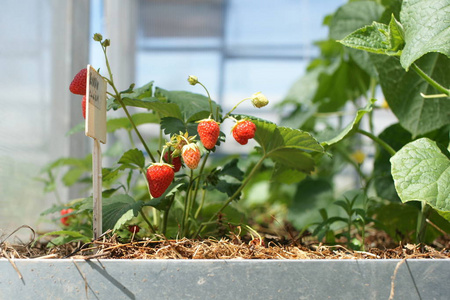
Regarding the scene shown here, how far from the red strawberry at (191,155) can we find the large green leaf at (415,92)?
458mm

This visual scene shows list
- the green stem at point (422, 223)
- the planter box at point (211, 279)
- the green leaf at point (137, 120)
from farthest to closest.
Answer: the green leaf at point (137, 120)
the green stem at point (422, 223)
the planter box at point (211, 279)

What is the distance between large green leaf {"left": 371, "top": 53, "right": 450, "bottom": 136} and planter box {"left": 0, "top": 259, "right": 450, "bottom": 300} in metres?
0.40

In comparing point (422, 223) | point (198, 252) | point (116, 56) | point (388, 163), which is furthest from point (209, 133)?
point (116, 56)

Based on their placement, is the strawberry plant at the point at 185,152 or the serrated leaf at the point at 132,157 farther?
the serrated leaf at the point at 132,157

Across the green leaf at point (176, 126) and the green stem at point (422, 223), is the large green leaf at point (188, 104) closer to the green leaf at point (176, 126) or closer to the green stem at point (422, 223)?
the green leaf at point (176, 126)

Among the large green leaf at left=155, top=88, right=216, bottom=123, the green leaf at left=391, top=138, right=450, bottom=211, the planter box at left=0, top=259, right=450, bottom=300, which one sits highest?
the large green leaf at left=155, top=88, right=216, bottom=123

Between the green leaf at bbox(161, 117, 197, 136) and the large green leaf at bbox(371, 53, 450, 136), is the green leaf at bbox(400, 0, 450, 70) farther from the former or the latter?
the green leaf at bbox(161, 117, 197, 136)

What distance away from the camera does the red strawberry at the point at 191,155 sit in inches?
24.5

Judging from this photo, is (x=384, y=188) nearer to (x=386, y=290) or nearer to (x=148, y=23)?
(x=386, y=290)

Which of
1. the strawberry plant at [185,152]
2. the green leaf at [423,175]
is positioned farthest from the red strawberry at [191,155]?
the green leaf at [423,175]

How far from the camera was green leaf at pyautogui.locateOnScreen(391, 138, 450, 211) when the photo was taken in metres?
0.60

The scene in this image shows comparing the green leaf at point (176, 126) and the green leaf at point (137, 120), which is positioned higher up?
the green leaf at point (176, 126)

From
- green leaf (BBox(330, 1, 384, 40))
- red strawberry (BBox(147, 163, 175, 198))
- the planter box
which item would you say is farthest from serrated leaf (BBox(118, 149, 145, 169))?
green leaf (BBox(330, 1, 384, 40))

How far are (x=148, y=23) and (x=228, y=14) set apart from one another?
55 cm
